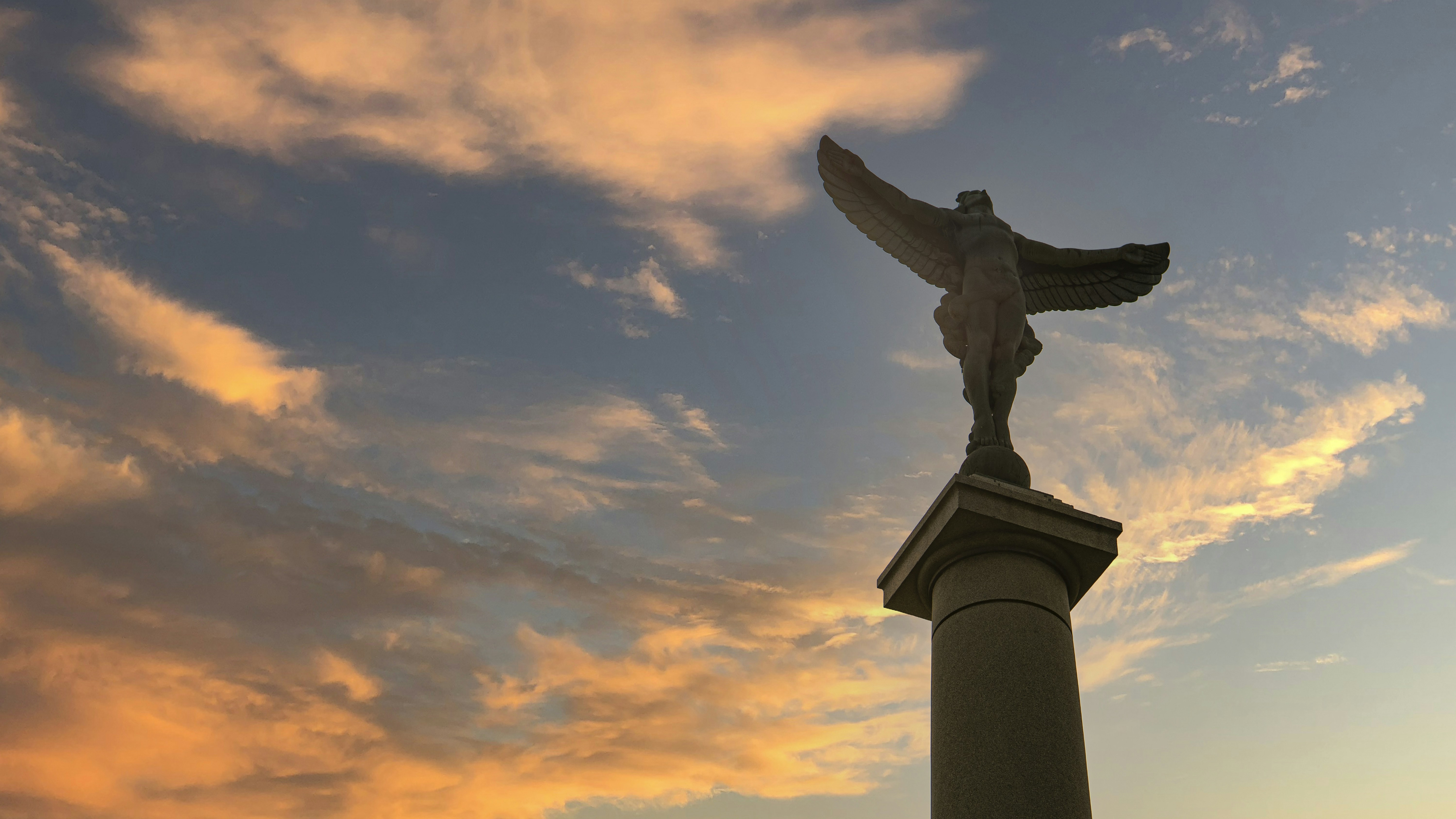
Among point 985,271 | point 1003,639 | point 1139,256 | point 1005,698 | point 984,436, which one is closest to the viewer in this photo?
point 1005,698

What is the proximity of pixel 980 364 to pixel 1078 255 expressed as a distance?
9.11 feet

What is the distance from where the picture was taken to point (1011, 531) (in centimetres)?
947

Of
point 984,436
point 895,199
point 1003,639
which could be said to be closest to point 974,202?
point 895,199

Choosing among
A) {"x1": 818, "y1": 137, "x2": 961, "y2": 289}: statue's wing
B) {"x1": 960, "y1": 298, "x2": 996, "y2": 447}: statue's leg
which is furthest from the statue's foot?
{"x1": 818, "y1": 137, "x2": 961, "y2": 289}: statue's wing

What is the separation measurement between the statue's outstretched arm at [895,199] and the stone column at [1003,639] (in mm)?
3724

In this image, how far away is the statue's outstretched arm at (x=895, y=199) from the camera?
1249 cm

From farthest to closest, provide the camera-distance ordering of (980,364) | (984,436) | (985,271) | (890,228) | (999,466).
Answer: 1. (890,228)
2. (985,271)
3. (980,364)
4. (984,436)
5. (999,466)

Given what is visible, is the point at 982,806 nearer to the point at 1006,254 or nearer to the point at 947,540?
the point at 947,540

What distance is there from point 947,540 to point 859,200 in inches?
201

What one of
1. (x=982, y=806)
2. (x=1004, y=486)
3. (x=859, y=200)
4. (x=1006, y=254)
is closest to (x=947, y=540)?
(x=1004, y=486)

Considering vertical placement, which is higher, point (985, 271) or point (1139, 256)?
point (1139, 256)

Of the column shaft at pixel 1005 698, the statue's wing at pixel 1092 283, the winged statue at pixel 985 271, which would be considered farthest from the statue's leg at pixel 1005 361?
the column shaft at pixel 1005 698

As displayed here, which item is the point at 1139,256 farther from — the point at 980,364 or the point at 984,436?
the point at 984,436

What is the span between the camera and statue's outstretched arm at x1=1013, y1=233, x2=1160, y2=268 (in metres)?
12.9
